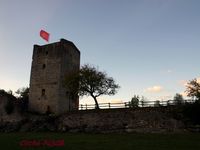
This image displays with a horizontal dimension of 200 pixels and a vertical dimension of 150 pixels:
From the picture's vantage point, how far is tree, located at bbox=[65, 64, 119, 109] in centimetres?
3378

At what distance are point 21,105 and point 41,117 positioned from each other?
6.81 metres

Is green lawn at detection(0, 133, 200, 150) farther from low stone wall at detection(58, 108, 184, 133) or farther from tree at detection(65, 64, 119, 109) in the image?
tree at detection(65, 64, 119, 109)

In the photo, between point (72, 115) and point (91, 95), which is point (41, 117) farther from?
point (91, 95)

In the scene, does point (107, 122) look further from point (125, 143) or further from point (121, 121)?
point (125, 143)

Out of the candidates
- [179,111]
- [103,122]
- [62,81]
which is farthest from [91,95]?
[179,111]

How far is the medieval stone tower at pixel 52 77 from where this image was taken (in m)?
35.3

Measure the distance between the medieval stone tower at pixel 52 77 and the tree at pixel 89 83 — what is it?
1829mm

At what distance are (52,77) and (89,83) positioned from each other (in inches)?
219

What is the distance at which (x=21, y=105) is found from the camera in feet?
121

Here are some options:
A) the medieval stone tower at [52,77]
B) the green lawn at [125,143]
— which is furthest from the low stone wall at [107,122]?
the green lawn at [125,143]

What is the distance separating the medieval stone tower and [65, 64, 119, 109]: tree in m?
1.83

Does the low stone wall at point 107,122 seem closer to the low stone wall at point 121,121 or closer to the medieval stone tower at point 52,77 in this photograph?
the low stone wall at point 121,121

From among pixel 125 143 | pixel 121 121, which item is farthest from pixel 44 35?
pixel 125 143

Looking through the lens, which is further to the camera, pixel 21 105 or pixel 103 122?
pixel 21 105
